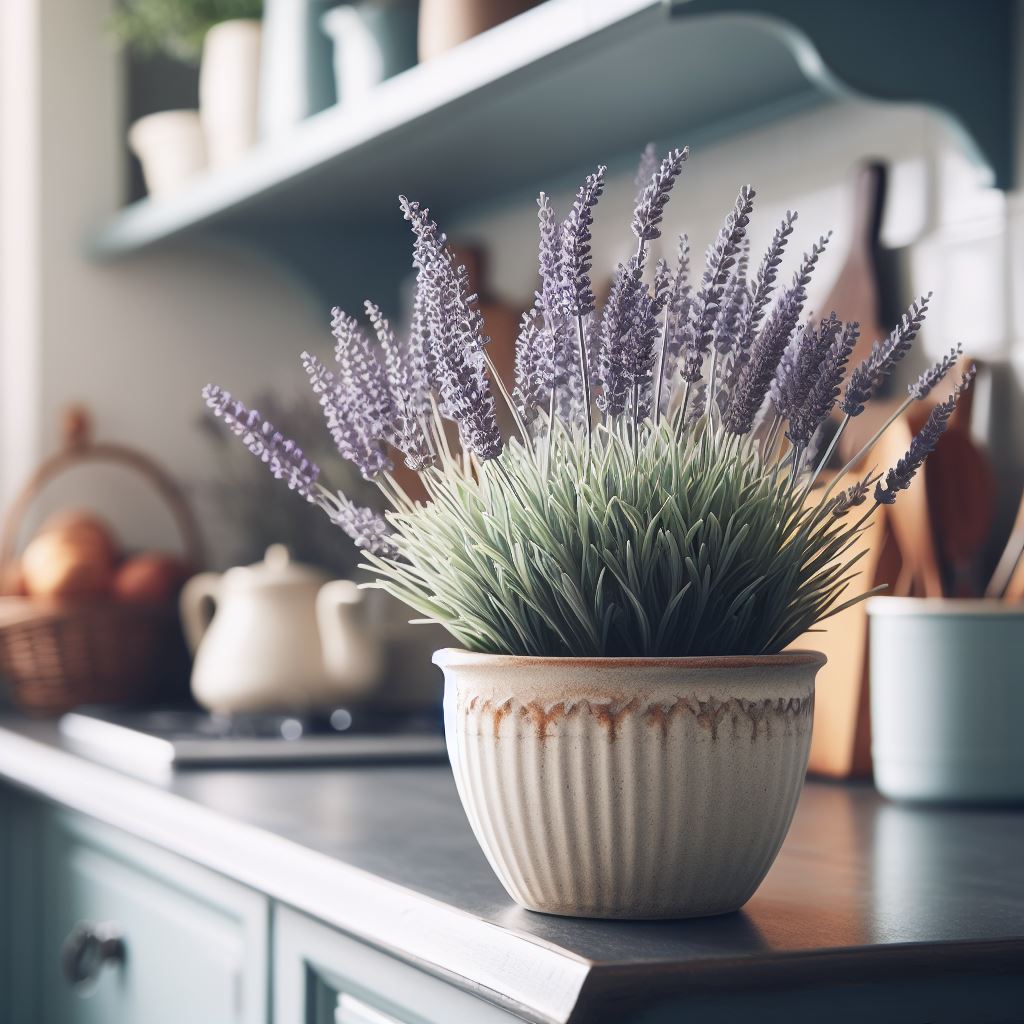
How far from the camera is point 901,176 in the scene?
1.32 m

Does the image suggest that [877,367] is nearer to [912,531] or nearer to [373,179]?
[912,531]

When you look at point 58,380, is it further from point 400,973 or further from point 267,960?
point 400,973

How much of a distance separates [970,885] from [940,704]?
0.33m

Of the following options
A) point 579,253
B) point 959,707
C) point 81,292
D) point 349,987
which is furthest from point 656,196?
point 81,292

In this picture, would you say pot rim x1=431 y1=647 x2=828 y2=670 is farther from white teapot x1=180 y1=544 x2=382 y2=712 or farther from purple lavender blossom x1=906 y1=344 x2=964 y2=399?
white teapot x1=180 y1=544 x2=382 y2=712

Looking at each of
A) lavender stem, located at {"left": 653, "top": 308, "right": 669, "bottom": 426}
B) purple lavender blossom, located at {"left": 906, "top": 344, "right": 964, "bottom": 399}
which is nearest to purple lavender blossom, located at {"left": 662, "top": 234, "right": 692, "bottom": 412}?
lavender stem, located at {"left": 653, "top": 308, "right": 669, "bottom": 426}

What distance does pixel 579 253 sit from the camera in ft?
2.07

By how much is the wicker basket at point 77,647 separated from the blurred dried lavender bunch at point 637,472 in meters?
1.15

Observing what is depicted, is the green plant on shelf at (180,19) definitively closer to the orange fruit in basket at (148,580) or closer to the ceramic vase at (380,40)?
the ceramic vase at (380,40)

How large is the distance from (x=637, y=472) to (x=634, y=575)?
0.04 m

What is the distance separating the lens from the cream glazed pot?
24.8 inches

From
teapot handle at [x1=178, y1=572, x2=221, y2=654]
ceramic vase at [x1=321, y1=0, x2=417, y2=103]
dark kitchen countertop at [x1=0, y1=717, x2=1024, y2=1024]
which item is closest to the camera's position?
dark kitchen countertop at [x1=0, y1=717, x2=1024, y2=1024]

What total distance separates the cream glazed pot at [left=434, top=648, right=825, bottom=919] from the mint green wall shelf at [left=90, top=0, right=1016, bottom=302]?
53cm

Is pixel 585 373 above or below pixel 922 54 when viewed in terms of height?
below
